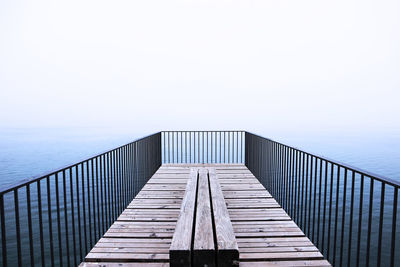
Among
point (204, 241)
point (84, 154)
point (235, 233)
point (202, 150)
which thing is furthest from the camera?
point (84, 154)

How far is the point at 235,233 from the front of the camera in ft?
11.0

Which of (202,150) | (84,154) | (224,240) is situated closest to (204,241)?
(224,240)

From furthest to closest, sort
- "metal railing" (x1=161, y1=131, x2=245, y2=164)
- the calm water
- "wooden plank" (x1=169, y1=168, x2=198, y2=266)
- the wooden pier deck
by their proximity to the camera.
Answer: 1. the calm water
2. "metal railing" (x1=161, y1=131, x2=245, y2=164)
3. the wooden pier deck
4. "wooden plank" (x1=169, y1=168, x2=198, y2=266)

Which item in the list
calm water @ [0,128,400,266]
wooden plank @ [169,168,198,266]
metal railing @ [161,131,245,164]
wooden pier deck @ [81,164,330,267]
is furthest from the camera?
calm water @ [0,128,400,266]

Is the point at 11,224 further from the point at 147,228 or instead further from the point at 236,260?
the point at 236,260

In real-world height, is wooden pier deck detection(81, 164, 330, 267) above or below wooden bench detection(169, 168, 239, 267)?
below

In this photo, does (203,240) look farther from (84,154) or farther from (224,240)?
(84,154)

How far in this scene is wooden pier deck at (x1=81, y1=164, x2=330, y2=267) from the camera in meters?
2.74

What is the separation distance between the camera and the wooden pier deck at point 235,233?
2.74 meters

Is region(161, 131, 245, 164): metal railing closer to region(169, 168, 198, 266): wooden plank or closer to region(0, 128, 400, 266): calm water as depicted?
region(169, 168, 198, 266): wooden plank

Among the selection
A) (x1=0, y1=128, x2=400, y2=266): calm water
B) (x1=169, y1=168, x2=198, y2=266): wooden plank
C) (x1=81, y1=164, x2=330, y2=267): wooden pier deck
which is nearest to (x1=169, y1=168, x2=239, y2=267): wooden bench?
(x1=169, y1=168, x2=198, y2=266): wooden plank

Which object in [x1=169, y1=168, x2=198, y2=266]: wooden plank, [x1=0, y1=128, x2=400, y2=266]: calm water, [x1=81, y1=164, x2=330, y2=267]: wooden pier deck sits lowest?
→ [x1=0, y1=128, x2=400, y2=266]: calm water

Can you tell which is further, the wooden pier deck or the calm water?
the calm water

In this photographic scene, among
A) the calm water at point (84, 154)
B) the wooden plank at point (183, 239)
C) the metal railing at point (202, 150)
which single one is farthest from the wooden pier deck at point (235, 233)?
the metal railing at point (202, 150)
